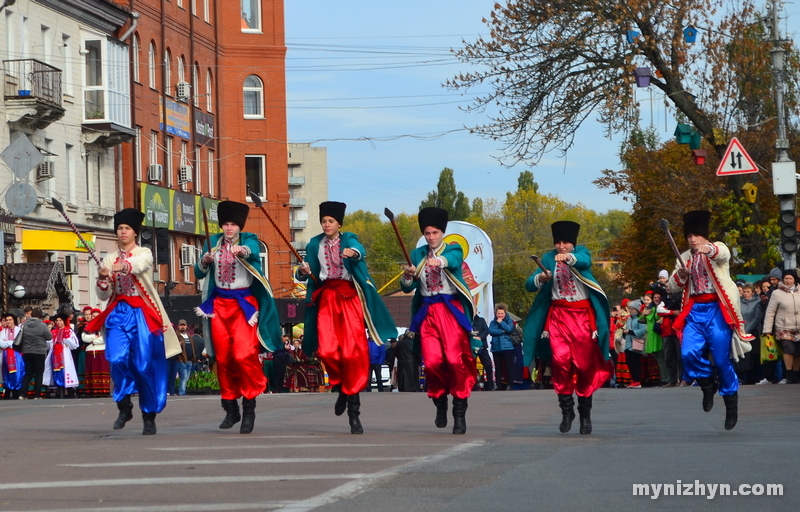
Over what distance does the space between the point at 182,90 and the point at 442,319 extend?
125ft

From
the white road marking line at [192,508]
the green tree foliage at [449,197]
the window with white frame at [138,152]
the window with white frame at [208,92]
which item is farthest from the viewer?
the green tree foliage at [449,197]

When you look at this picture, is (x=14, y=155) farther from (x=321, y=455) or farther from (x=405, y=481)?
(x=405, y=481)

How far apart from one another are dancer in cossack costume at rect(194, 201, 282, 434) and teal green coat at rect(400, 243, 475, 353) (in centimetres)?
132

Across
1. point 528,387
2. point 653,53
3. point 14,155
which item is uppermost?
point 653,53

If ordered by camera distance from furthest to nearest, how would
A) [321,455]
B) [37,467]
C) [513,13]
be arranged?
[513,13]
[321,455]
[37,467]

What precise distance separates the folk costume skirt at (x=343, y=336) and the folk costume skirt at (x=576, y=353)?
69.0 inches

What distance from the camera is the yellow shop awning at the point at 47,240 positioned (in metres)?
36.0

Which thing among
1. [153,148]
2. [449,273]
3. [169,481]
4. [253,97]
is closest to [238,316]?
[449,273]

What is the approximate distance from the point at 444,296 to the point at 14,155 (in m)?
14.8

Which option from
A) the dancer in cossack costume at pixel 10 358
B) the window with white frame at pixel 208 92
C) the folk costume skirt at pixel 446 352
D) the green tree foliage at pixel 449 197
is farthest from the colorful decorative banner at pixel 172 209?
the green tree foliage at pixel 449 197

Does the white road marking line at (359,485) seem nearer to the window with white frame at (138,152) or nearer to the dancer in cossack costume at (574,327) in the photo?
the dancer in cossack costume at (574,327)

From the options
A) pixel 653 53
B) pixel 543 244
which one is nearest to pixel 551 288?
pixel 653 53

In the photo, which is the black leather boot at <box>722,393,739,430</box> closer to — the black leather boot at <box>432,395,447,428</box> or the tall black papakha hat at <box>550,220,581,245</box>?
the tall black papakha hat at <box>550,220,581,245</box>

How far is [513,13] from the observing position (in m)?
30.6
